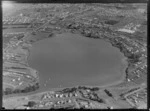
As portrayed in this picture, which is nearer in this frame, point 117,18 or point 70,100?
point 70,100

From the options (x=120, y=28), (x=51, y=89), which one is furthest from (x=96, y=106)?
(x=120, y=28)

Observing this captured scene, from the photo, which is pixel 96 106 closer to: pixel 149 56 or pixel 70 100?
pixel 70 100

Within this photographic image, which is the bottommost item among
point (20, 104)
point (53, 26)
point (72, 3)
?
point (20, 104)

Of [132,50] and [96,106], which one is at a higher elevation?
[132,50]

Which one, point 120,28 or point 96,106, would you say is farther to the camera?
point 120,28

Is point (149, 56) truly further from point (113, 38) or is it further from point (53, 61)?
point (53, 61)

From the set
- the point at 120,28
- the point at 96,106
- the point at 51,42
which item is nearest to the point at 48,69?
the point at 51,42
